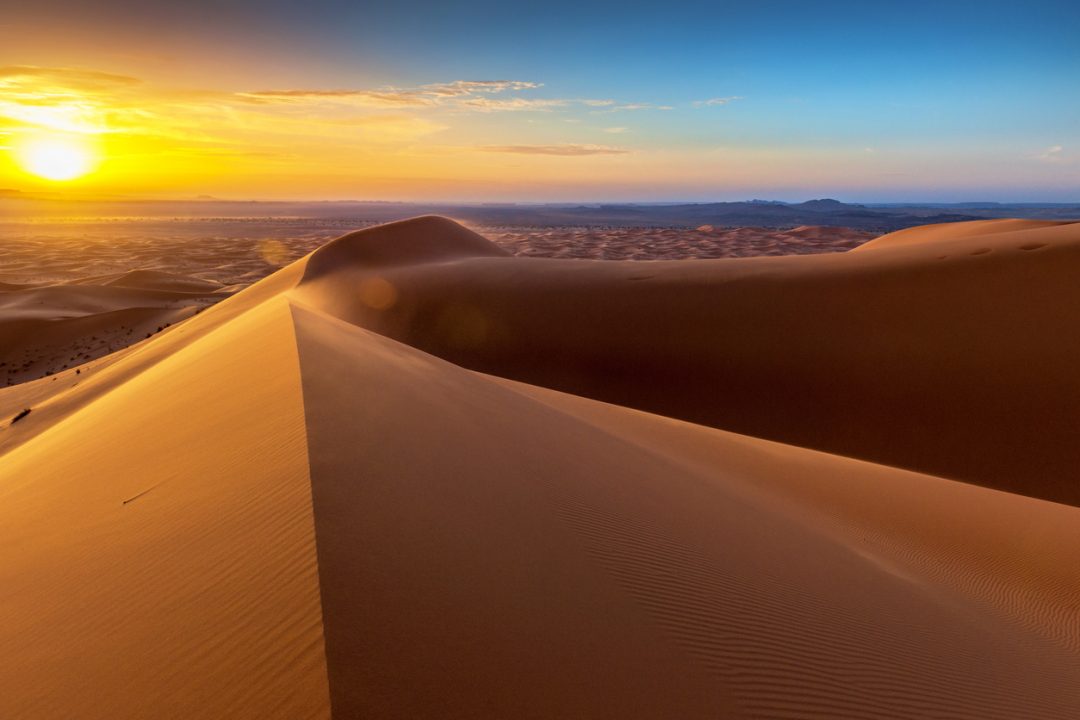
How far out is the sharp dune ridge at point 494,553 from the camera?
7.72 ft

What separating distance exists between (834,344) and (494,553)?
36.8ft

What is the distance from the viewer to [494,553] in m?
3.14

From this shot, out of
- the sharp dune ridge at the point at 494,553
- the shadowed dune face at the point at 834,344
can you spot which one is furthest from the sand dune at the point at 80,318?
the sharp dune ridge at the point at 494,553

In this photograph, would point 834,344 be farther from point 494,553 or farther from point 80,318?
point 80,318

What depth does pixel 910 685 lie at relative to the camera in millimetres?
3039

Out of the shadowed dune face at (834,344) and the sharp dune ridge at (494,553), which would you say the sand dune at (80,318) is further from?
the sharp dune ridge at (494,553)

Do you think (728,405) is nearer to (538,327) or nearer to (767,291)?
(767,291)

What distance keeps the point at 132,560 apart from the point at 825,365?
11756 mm

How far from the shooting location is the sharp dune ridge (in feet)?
7.72

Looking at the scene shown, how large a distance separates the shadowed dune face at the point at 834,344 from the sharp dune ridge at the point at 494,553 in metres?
0.12

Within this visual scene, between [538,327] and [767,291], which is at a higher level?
[767,291]

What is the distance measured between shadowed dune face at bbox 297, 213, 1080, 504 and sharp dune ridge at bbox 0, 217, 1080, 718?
118 mm

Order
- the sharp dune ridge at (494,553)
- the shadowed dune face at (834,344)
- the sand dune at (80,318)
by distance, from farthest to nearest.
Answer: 1. the sand dune at (80,318)
2. the shadowed dune face at (834,344)
3. the sharp dune ridge at (494,553)

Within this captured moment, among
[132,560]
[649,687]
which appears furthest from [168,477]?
[649,687]
